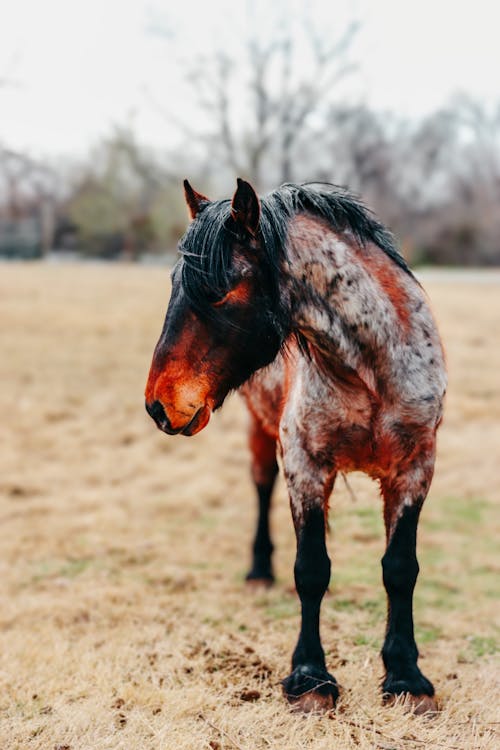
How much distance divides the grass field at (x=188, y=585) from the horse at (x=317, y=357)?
35cm

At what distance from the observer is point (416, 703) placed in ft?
10.6

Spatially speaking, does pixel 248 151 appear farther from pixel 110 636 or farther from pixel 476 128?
pixel 476 128

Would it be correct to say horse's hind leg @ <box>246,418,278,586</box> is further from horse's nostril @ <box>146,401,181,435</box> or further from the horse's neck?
horse's nostril @ <box>146,401,181,435</box>

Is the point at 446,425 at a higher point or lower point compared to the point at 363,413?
lower

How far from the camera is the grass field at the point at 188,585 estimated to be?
3.14 m

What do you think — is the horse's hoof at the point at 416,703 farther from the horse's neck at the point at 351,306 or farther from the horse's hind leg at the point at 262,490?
the horse's hind leg at the point at 262,490

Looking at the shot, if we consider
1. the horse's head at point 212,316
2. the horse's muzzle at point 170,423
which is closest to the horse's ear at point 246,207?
the horse's head at point 212,316

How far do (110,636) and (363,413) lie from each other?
2300 millimetres

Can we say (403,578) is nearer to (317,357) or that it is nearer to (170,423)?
(317,357)

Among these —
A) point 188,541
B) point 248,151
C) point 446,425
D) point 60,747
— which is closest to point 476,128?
point 248,151

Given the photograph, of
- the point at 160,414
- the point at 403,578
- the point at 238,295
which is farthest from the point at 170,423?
the point at 403,578

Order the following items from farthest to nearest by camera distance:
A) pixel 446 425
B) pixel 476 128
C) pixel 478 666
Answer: pixel 476 128 < pixel 446 425 < pixel 478 666

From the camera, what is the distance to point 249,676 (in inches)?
143

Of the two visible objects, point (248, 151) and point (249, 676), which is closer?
point (249, 676)
